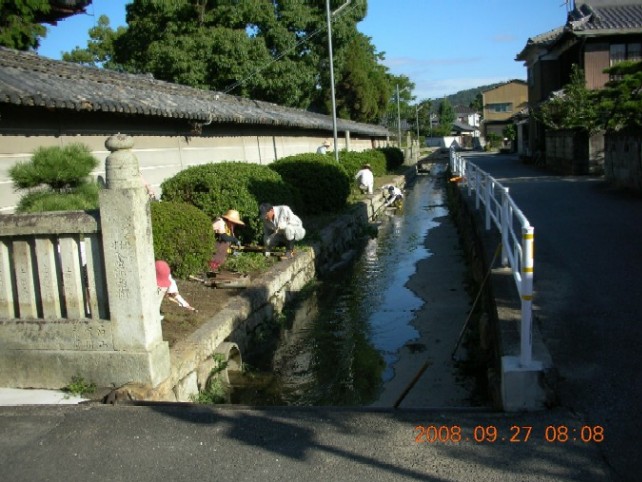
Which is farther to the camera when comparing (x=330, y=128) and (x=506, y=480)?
(x=330, y=128)

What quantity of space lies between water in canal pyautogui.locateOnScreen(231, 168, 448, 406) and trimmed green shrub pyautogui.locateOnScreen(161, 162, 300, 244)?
1568mm

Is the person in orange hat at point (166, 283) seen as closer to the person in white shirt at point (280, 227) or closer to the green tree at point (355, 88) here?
the person in white shirt at point (280, 227)

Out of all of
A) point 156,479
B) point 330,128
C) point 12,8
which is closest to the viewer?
point 156,479

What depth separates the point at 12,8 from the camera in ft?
56.4

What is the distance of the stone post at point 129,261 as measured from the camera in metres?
4.83

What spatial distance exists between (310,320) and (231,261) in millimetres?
1481

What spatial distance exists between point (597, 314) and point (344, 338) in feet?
10.4

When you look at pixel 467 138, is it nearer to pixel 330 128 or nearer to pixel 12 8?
pixel 330 128

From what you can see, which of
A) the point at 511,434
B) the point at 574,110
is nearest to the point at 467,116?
the point at 574,110

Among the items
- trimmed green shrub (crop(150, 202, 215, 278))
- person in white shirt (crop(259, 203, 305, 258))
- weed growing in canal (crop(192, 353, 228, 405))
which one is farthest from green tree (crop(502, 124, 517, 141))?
weed growing in canal (crop(192, 353, 228, 405))

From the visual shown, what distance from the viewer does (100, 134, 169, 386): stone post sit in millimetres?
4832

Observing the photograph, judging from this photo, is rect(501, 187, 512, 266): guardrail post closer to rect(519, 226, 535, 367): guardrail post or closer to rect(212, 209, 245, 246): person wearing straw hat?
rect(519, 226, 535, 367): guardrail post

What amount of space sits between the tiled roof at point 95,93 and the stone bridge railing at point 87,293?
283 centimetres

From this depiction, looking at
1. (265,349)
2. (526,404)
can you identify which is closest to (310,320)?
(265,349)
